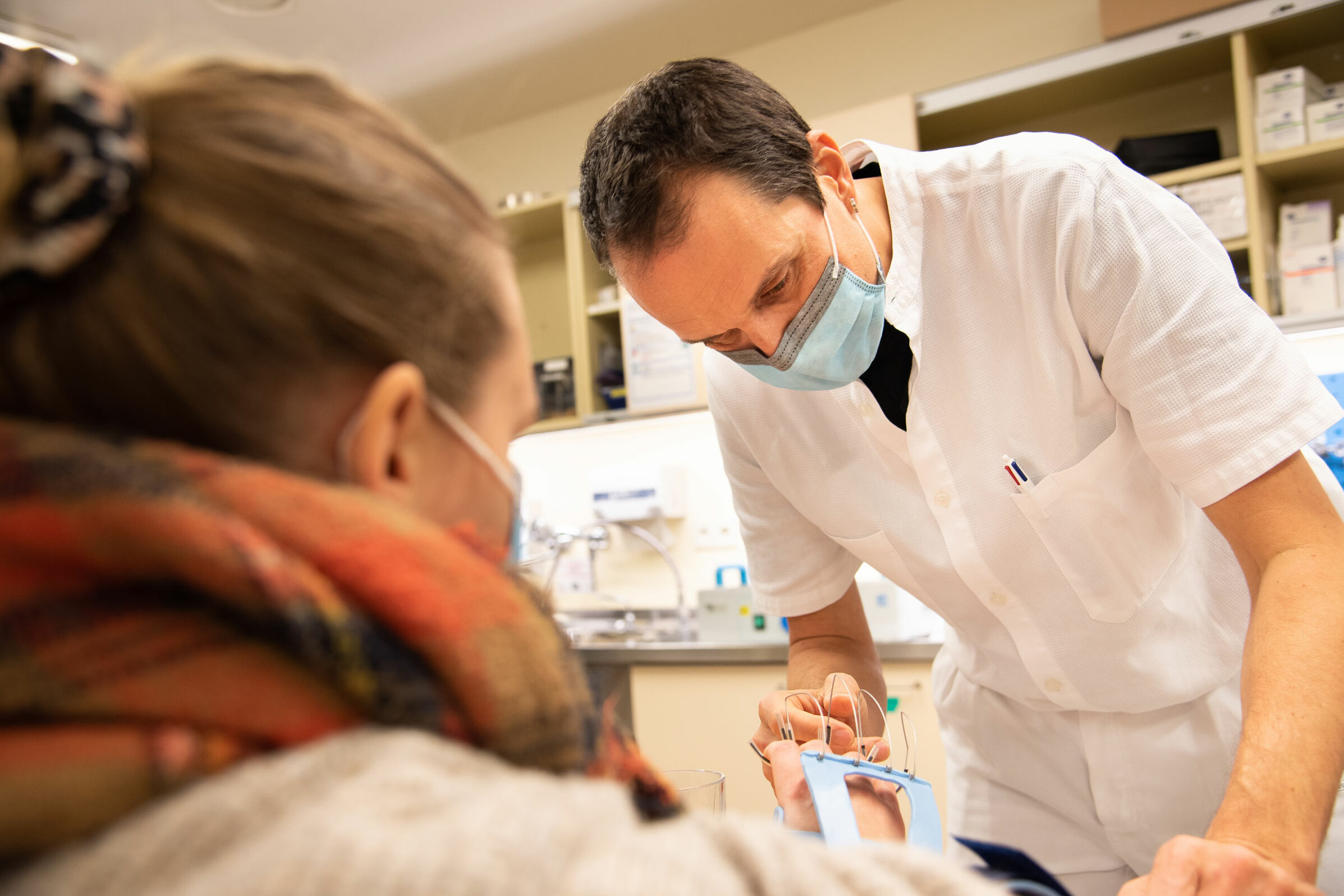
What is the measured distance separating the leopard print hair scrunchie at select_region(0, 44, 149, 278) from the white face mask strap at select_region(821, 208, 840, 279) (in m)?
0.88

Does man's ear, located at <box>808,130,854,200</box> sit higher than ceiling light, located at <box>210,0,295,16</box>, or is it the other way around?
ceiling light, located at <box>210,0,295,16</box>

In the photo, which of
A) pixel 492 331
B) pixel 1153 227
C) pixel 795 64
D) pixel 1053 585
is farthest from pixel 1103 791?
pixel 795 64

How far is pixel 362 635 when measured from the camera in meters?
0.38

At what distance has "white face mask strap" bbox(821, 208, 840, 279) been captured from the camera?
1155mm

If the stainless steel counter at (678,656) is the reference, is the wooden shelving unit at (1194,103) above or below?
above

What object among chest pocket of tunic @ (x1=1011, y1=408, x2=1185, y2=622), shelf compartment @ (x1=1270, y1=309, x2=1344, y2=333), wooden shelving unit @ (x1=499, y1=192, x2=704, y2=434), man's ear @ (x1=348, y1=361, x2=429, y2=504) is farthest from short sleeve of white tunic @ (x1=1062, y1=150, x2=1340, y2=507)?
wooden shelving unit @ (x1=499, y1=192, x2=704, y2=434)

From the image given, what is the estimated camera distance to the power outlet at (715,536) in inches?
133

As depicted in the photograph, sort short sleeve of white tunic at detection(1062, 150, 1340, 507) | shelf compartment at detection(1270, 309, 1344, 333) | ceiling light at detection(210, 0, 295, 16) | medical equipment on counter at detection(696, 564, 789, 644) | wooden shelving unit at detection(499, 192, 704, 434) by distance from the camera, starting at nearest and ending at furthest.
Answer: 1. short sleeve of white tunic at detection(1062, 150, 1340, 507)
2. shelf compartment at detection(1270, 309, 1344, 333)
3. medical equipment on counter at detection(696, 564, 789, 644)
4. ceiling light at detection(210, 0, 295, 16)
5. wooden shelving unit at detection(499, 192, 704, 434)

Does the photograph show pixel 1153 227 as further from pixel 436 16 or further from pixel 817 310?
pixel 436 16

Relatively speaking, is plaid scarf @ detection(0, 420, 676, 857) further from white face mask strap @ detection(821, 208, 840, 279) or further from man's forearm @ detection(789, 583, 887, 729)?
man's forearm @ detection(789, 583, 887, 729)

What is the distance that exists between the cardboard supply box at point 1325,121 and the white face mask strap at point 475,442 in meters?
2.66

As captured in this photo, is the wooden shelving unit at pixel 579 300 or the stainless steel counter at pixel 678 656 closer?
the stainless steel counter at pixel 678 656

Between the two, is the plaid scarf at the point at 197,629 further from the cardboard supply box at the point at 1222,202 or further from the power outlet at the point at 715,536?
the power outlet at the point at 715,536

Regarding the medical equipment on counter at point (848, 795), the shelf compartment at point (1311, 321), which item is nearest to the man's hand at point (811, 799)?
the medical equipment on counter at point (848, 795)
